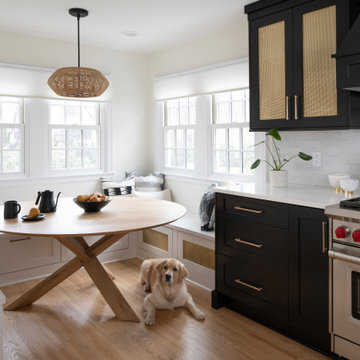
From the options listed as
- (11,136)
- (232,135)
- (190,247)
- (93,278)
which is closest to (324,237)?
(190,247)

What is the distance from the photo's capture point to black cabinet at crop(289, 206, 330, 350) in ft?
7.60

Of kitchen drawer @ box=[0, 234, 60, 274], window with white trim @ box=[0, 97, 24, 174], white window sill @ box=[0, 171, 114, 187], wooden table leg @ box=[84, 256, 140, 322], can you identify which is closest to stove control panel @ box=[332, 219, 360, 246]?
wooden table leg @ box=[84, 256, 140, 322]

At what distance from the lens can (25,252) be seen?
3684mm

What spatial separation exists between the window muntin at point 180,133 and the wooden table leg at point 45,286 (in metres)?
1.92

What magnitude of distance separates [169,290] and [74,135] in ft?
7.73

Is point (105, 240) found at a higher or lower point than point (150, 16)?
lower

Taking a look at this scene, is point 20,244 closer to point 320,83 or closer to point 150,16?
point 150,16

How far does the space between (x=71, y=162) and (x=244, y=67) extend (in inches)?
87.6

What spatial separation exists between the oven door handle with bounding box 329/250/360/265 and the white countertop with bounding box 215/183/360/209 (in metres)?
0.27

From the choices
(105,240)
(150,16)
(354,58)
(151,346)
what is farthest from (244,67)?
(151,346)

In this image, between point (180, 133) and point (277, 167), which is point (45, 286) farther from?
point (180, 133)

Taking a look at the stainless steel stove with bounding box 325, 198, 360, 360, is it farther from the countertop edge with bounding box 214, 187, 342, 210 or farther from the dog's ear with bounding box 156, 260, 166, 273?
the dog's ear with bounding box 156, 260, 166, 273

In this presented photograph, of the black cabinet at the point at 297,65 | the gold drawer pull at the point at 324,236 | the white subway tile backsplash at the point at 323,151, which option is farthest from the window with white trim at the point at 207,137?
the gold drawer pull at the point at 324,236

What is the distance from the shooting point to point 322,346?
2.39m
